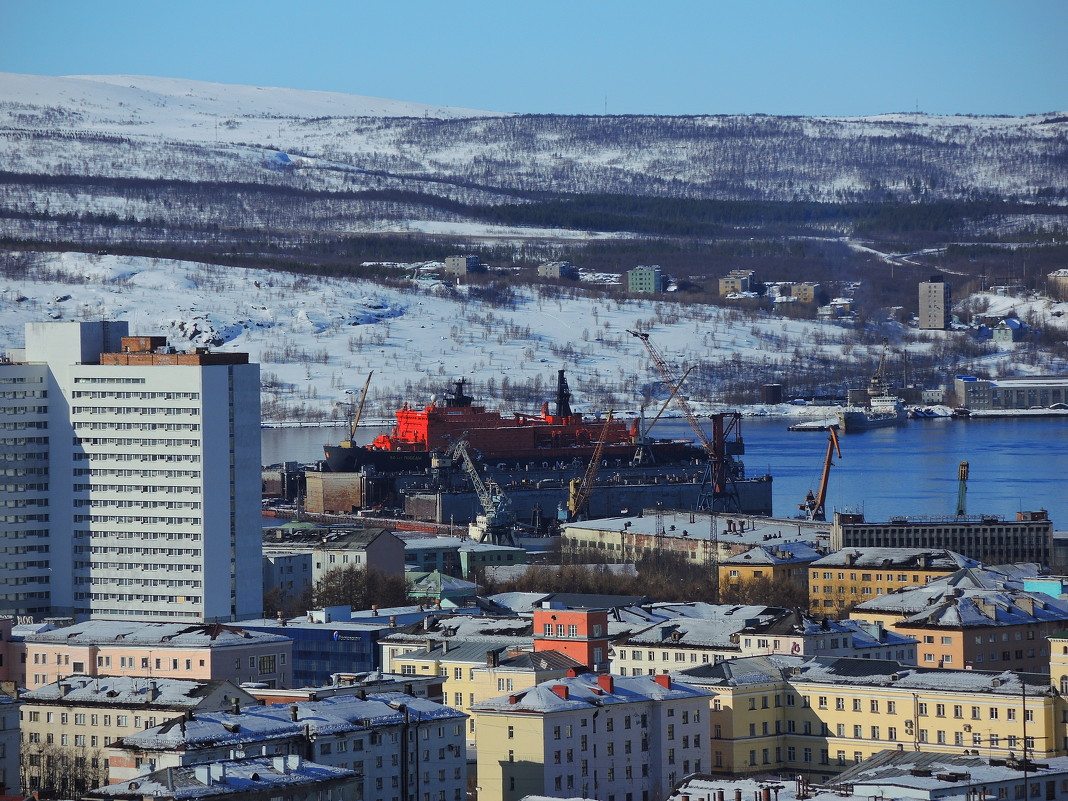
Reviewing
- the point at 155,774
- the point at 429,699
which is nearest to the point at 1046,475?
the point at 429,699

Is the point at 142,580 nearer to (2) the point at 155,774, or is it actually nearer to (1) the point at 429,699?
(1) the point at 429,699

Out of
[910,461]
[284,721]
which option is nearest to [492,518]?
[284,721]

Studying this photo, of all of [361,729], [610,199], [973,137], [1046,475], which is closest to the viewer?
[361,729]

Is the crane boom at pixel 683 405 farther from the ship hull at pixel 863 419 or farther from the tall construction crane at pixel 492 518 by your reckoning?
the ship hull at pixel 863 419

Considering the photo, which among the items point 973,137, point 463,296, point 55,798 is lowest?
point 55,798

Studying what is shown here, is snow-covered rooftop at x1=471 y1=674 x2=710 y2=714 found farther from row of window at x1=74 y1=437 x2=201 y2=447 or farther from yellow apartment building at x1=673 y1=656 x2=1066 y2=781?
row of window at x1=74 y1=437 x2=201 y2=447
